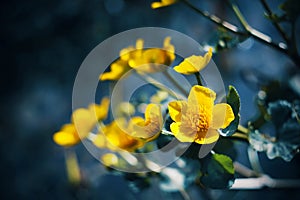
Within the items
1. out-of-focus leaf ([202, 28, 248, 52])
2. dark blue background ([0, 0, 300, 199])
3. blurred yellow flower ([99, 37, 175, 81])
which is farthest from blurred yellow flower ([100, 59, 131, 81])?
dark blue background ([0, 0, 300, 199])

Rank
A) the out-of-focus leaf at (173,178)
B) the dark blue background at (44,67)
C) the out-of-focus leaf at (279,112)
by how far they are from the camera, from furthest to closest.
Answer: the dark blue background at (44,67), the out-of-focus leaf at (173,178), the out-of-focus leaf at (279,112)

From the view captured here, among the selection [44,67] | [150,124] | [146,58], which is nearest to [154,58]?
[146,58]

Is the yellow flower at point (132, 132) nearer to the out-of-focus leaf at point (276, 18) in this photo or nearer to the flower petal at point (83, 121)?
the flower petal at point (83, 121)

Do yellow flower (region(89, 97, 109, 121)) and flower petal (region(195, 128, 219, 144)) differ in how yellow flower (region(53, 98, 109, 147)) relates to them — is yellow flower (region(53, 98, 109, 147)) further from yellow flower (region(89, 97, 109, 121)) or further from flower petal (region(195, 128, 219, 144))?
flower petal (region(195, 128, 219, 144))

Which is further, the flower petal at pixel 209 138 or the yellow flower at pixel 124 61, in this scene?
the yellow flower at pixel 124 61

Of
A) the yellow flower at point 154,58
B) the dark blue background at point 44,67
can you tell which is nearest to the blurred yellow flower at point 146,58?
the yellow flower at point 154,58

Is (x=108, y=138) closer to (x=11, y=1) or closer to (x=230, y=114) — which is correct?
(x=230, y=114)
